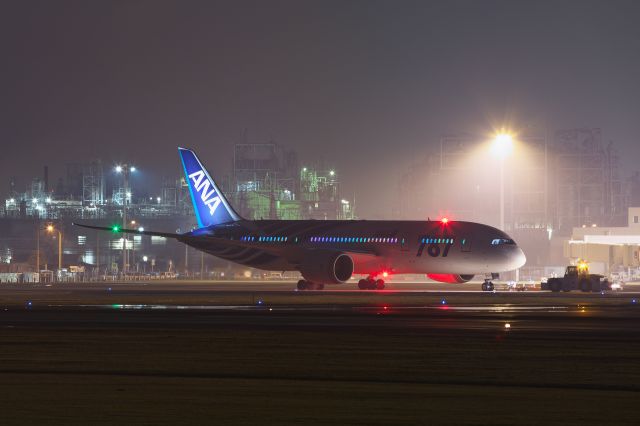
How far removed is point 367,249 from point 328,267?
338 centimetres

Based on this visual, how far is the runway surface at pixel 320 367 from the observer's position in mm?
20203

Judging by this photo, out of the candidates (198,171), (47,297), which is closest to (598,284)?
(198,171)

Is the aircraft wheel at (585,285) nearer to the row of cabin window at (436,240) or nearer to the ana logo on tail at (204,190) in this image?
the row of cabin window at (436,240)

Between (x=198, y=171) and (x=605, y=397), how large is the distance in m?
66.9

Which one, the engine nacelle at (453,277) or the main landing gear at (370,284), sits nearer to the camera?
the engine nacelle at (453,277)

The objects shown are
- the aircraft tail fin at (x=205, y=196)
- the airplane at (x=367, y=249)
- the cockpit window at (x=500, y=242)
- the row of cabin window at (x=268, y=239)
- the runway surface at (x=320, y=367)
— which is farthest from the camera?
the aircraft tail fin at (x=205, y=196)

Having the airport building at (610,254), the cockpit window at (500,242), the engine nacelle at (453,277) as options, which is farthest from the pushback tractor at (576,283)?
the airport building at (610,254)

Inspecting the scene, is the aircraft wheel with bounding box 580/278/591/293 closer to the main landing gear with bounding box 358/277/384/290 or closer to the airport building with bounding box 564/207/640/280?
the main landing gear with bounding box 358/277/384/290

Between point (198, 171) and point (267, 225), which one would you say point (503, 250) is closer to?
point (267, 225)

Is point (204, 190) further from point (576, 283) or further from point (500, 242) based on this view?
point (576, 283)

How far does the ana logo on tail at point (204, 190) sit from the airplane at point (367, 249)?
268cm

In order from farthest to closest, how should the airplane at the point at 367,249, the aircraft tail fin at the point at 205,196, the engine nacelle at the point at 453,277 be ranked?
the aircraft tail fin at the point at 205,196 < the engine nacelle at the point at 453,277 < the airplane at the point at 367,249

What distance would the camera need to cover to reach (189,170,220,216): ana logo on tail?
86.3 m

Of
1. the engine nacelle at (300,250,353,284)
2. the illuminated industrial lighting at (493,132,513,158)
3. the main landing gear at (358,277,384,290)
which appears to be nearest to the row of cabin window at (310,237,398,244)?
the engine nacelle at (300,250,353,284)
